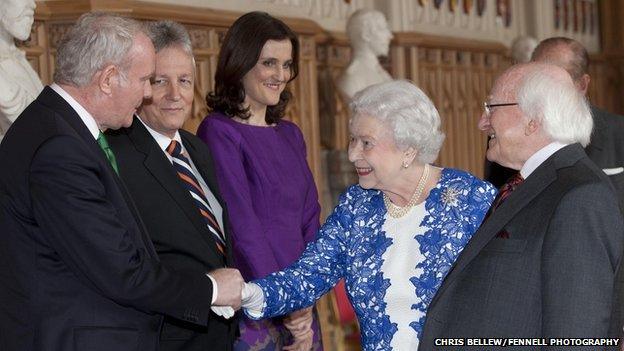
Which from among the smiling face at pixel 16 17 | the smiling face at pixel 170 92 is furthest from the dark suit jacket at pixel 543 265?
the smiling face at pixel 16 17

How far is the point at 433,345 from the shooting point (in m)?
3.10

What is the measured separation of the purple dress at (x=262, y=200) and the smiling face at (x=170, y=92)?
0.42m

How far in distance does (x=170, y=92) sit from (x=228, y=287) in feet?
2.71

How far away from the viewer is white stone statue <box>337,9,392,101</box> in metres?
8.32

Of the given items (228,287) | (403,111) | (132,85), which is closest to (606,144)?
(403,111)

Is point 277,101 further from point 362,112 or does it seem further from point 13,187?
point 13,187

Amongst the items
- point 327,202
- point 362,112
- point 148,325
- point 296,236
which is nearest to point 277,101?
point 296,236

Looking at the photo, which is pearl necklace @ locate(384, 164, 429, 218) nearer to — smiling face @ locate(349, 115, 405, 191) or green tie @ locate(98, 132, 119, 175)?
smiling face @ locate(349, 115, 405, 191)

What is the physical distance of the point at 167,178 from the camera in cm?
360

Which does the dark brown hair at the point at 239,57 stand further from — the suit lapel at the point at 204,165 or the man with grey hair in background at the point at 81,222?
the man with grey hair in background at the point at 81,222

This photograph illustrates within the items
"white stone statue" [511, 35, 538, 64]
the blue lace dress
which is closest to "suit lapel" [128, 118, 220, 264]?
the blue lace dress

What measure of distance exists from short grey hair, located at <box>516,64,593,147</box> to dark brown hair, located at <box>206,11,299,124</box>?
5.39ft

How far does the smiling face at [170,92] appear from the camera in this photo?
3824 mm

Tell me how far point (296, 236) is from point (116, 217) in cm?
144
